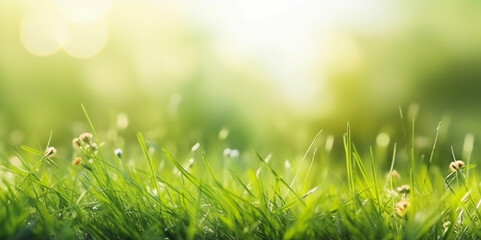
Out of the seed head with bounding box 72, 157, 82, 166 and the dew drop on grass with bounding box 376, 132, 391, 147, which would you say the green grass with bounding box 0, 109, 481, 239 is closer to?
the seed head with bounding box 72, 157, 82, 166

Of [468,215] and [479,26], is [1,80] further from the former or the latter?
[468,215]

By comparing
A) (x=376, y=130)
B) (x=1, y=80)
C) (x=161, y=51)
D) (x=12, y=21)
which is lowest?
(x=376, y=130)

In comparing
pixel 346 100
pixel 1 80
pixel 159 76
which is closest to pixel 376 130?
pixel 346 100

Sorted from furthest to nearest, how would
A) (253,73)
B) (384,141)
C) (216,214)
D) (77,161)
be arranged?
(253,73)
(384,141)
(77,161)
(216,214)

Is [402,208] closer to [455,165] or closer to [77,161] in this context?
[455,165]

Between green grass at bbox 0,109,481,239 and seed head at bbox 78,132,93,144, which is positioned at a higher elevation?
seed head at bbox 78,132,93,144

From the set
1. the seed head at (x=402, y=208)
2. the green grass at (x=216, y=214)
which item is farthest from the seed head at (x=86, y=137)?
the seed head at (x=402, y=208)

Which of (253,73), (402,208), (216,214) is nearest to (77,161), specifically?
(216,214)

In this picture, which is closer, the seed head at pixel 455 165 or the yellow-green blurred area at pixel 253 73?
the seed head at pixel 455 165

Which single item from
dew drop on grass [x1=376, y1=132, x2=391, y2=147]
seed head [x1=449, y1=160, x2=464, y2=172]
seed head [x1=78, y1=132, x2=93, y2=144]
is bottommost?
seed head [x1=449, y1=160, x2=464, y2=172]

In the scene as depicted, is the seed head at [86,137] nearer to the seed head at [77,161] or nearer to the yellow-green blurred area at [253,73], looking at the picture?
the seed head at [77,161]

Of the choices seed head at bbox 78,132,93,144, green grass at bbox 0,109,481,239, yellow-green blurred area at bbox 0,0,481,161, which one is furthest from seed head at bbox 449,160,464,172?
yellow-green blurred area at bbox 0,0,481,161
